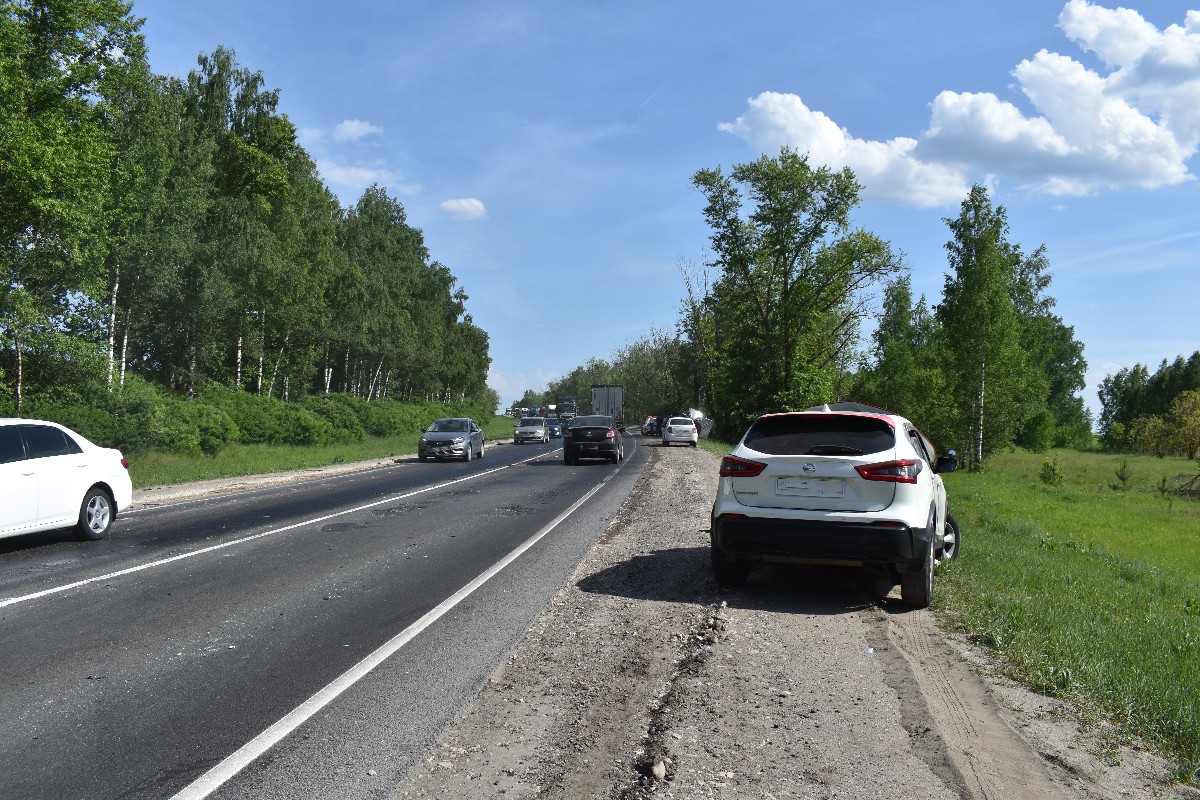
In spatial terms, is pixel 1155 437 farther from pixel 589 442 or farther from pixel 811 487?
pixel 811 487

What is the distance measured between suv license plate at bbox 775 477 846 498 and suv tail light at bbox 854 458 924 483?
222mm

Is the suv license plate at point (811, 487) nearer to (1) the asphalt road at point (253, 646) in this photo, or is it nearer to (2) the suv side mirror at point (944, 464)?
(2) the suv side mirror at point (944, 464)

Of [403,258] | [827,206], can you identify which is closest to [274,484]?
[827,206]

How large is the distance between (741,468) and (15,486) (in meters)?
8.89

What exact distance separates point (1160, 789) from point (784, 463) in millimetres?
4009

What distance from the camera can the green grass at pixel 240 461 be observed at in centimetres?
2250

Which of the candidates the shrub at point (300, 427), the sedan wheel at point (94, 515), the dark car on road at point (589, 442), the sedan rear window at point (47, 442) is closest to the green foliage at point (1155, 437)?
the dark car on road at point (589, 442)

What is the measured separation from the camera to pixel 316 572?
8891 mm

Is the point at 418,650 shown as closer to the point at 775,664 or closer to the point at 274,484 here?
the point at 775,664

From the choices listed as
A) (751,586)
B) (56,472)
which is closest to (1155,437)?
(751,586)

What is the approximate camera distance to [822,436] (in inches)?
298

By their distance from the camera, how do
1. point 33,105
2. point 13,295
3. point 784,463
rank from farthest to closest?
point 33,105 < point 13,295 < point 784,463

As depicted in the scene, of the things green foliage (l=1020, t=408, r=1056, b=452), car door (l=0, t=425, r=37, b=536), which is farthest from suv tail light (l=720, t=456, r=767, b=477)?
green foliage (l=1020, t=408, r=1056, b=452)

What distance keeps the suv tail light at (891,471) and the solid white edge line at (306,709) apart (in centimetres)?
386
